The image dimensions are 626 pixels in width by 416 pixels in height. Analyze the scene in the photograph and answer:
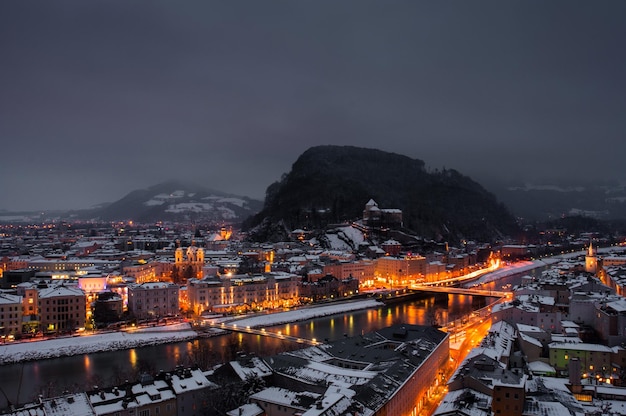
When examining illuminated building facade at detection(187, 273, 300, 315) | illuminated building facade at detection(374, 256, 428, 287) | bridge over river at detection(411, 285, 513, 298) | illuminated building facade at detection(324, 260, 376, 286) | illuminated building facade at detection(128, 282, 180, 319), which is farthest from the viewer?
illuminated building facade at detection(374, 256, 428, 287)

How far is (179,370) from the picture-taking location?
1101cm

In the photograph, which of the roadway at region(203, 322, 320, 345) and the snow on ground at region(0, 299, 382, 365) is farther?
the roadway at region(203, 322, 320, 345)

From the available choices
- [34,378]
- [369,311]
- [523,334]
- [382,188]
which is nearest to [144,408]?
[34,378]

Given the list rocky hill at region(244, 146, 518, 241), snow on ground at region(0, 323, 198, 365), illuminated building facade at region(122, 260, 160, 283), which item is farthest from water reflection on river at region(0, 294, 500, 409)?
rocky hill at region(244, 146, 518, 241)

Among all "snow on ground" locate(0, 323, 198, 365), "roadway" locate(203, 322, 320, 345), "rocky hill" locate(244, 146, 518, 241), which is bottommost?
"roadway" locate(203, 322, 320, 345)

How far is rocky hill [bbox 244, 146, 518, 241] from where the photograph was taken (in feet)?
169

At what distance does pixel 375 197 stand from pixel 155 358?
4190 cm

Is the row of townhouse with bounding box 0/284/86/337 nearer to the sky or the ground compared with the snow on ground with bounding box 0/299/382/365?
nearer to the sky

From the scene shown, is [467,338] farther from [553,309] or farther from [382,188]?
[382,188]

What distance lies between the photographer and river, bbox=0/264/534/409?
1327cm

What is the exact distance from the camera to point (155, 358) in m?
15.8

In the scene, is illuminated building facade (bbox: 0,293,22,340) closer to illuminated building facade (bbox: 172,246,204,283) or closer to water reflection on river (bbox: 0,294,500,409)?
water reflection on river (bbox: 0,294,500,409)

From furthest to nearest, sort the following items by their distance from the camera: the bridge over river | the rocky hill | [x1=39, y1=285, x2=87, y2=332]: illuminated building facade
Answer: the rocky hill
the bridge over river
[x1=39, y1=285, x2=87, y2=332]: illuminated building facade

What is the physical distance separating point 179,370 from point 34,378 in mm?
5561
